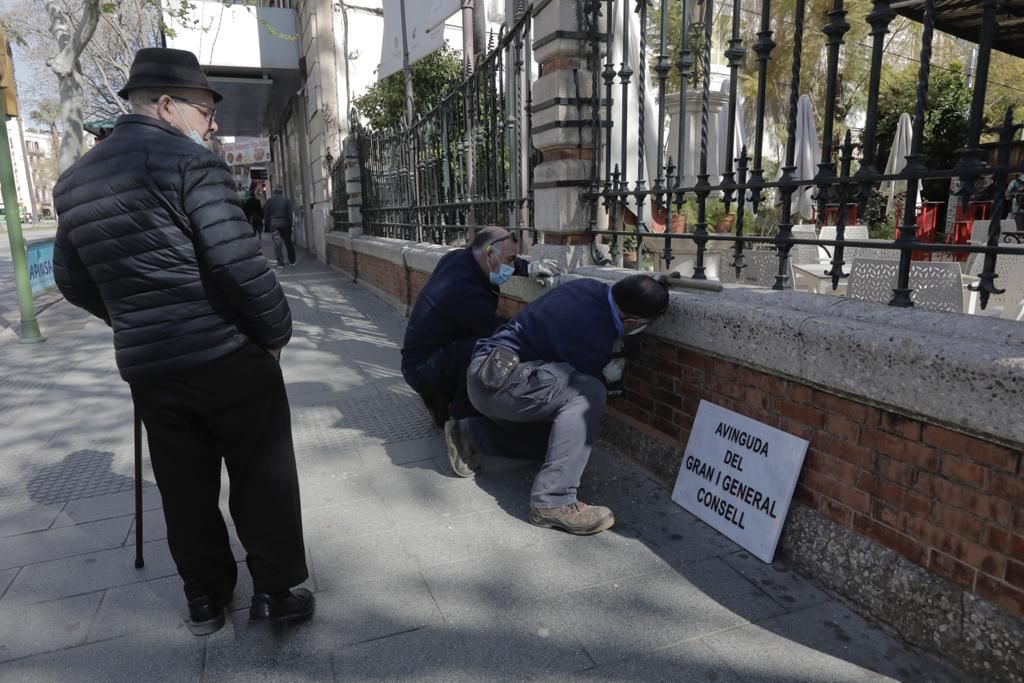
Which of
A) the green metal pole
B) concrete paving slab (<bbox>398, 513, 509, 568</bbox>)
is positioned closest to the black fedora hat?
concrete paving slab (<bbox>398, 513, 509, 568</bbox>)

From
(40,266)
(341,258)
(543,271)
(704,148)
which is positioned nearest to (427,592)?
(543,271)

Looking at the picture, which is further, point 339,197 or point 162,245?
point 339,197

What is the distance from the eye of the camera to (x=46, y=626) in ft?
8.34

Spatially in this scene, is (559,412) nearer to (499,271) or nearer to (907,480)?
(499,271)

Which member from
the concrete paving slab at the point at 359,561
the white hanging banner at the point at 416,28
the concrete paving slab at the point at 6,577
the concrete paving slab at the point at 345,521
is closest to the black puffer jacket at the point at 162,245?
the concrete paving slab at the point at 359,561

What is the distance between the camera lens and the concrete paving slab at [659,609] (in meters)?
2.35

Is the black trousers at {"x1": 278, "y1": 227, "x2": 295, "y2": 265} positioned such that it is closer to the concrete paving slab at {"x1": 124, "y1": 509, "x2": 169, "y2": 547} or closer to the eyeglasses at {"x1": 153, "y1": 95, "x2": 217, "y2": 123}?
the concrete paving slab at {"x1": 124, "y1": 509, "x2": 169, "y2": 547}

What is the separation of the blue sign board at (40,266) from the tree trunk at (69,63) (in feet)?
4.80

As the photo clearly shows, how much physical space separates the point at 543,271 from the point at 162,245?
2.35 m

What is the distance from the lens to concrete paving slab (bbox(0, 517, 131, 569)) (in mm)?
3045

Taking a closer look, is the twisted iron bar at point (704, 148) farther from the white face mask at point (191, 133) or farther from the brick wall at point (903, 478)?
the white face mask at point (191, 133)

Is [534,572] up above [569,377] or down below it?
below

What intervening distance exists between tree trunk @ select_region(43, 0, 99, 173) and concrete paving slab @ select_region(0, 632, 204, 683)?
9.33m

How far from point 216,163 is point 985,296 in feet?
8.47
